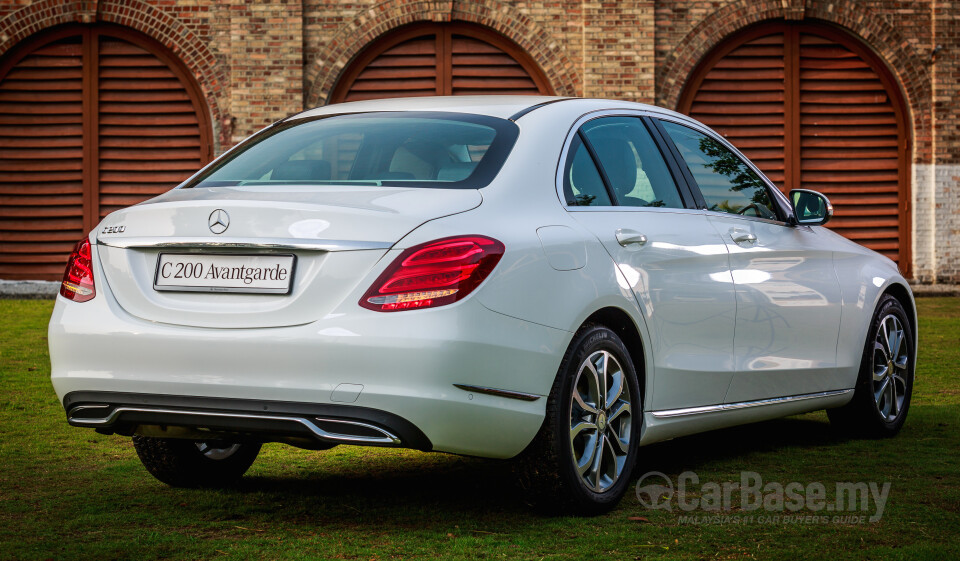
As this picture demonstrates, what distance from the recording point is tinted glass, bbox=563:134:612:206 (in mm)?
4438

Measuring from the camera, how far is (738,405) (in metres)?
Result: 5.22

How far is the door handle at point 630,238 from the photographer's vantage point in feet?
14.7

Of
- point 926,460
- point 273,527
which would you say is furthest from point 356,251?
point 926,460

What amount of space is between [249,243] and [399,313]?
21.7 inches

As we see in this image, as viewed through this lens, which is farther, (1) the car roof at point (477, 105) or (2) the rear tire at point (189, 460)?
(2) the rear tire at point (189, 460)

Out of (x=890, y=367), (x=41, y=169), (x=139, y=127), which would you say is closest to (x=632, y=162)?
(x=890, y=367)

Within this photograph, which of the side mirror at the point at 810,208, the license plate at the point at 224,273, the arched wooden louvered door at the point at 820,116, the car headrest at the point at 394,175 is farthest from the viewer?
the arched wooden louvered door at the point at 820,116

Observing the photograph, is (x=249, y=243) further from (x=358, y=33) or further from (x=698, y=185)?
(x=358, y=33)

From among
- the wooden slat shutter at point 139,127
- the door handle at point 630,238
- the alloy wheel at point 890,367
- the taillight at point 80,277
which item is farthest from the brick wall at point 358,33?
the taillight at point 80,277

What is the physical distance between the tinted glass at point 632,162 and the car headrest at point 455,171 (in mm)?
708

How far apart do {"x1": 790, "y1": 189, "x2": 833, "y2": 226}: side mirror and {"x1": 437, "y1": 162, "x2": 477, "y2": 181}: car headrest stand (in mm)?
2304

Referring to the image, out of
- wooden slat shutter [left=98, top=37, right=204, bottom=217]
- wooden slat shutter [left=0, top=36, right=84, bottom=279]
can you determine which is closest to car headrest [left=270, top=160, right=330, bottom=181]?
wooden slat shutter [left=98, top=37, right=204, bottom=217]

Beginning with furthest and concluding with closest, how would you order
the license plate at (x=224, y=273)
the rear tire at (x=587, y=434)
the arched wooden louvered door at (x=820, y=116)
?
the arched wooden louvered door at (x=820, y=116)
the rear tire at (x=587, y=434)
the license plate at (x=224, y=273)

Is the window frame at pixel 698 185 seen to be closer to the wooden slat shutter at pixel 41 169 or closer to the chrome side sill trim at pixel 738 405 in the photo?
the chrome side sill trim at pixel 738 405
